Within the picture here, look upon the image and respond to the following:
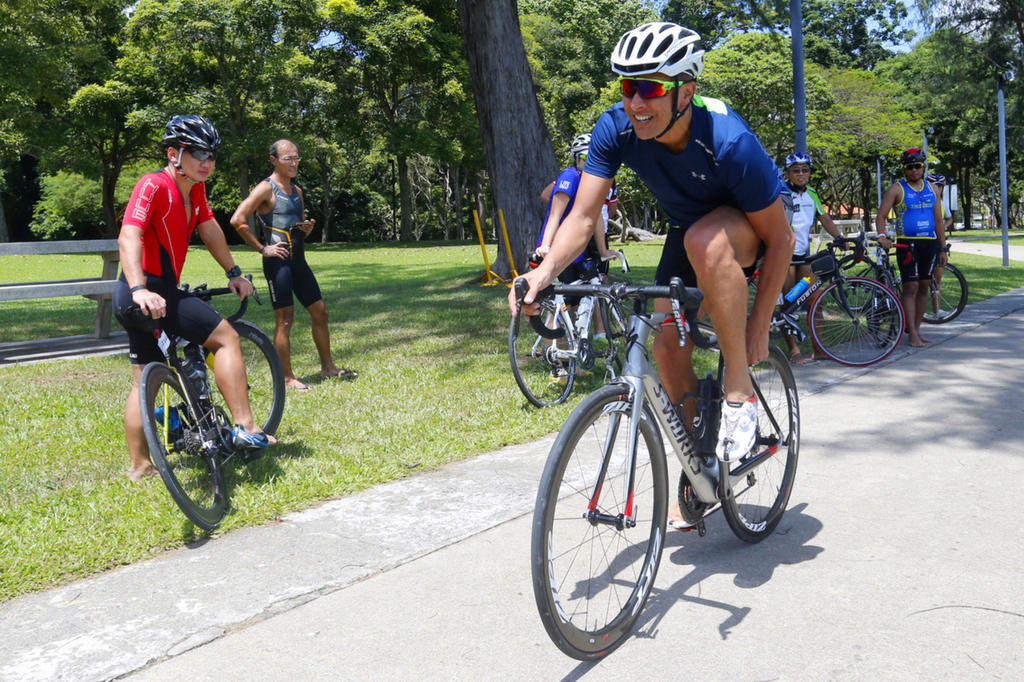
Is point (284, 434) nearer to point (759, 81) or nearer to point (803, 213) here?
point (803, 213)

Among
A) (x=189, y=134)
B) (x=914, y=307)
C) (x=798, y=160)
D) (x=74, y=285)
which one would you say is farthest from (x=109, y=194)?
(x=189, y=134)

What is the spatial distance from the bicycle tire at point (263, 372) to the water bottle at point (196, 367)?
0.60 m

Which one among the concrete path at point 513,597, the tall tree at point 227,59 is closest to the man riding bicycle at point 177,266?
the concrete path at point 513,597

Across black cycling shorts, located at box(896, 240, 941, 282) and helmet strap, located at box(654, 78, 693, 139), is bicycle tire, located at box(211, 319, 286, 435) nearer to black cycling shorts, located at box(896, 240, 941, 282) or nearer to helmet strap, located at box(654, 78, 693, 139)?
helmet strap, located at box(654, 78, 693, 139)

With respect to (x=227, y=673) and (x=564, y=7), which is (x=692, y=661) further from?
(x=564, y=7)

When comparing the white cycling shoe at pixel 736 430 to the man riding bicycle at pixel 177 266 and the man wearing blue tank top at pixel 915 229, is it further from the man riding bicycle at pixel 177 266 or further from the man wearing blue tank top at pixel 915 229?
the man wearing blue tank top at pixel 915 229

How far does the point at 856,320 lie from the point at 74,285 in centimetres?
786

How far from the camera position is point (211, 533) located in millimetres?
4277

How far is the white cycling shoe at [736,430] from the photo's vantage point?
337cm

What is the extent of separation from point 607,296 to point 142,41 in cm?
4060

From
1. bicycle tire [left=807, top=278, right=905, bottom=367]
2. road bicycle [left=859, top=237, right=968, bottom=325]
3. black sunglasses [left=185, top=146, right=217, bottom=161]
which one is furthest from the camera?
road bicycle [left=859, top=237, right=968, bottom=325]

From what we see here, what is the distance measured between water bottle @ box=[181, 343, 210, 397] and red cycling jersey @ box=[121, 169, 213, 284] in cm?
38

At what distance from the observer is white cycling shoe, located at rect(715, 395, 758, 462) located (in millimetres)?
3367

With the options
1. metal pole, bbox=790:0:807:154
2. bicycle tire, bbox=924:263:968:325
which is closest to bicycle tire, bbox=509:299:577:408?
metal pole, bbox=790:0:807:154
